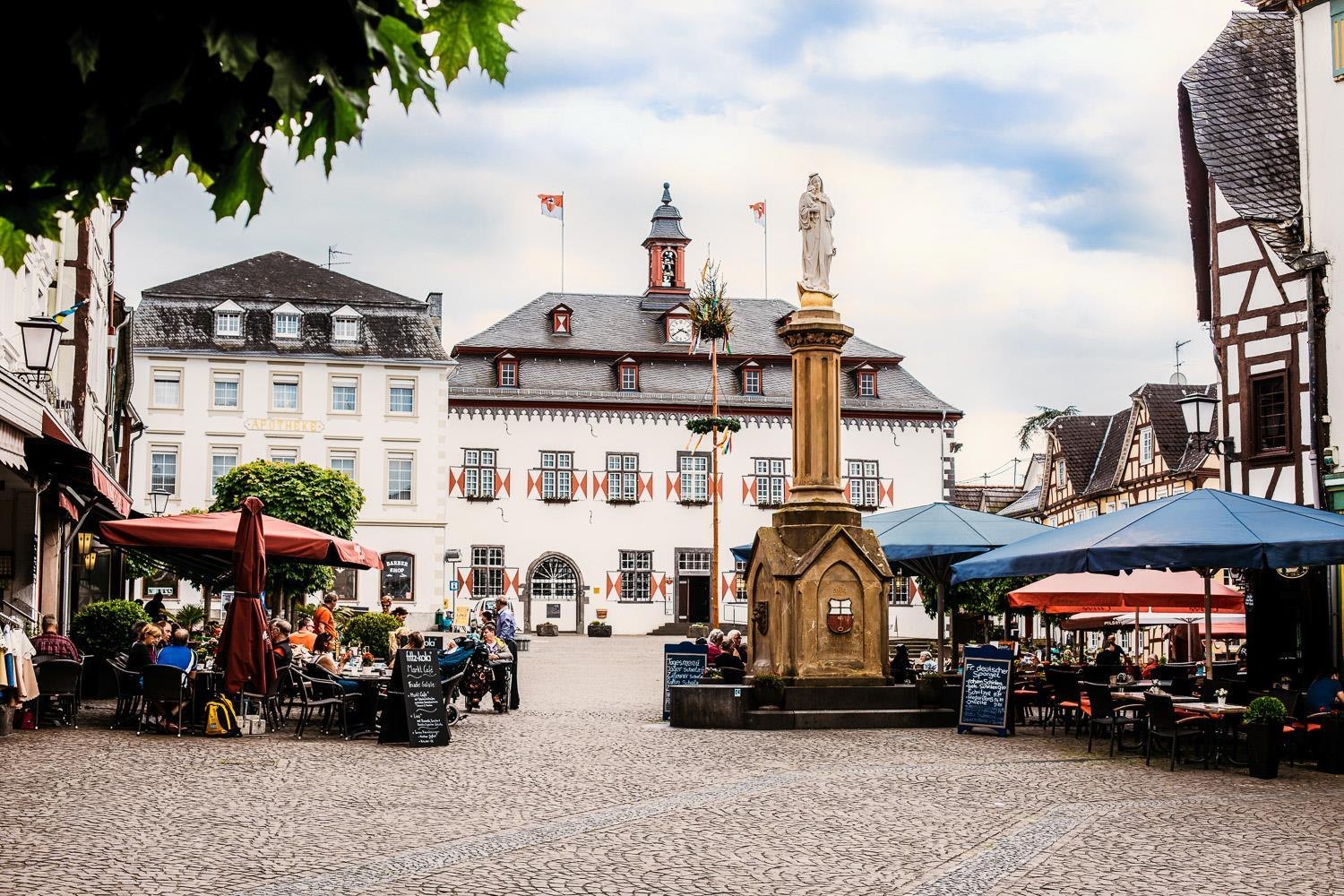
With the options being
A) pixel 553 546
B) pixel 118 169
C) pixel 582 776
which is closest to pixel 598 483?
pixel 553 546

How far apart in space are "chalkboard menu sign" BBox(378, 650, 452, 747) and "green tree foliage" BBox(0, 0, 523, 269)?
1169 centimetres

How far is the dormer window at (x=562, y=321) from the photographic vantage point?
2224 inches

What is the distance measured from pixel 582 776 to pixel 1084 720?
7.53m

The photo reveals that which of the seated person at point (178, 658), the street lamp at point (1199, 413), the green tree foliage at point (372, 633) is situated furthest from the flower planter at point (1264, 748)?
the green tree foliage at point (372, 633)

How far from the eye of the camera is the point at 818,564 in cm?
1794

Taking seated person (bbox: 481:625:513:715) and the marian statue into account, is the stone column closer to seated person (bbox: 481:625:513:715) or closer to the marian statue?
the marian statue

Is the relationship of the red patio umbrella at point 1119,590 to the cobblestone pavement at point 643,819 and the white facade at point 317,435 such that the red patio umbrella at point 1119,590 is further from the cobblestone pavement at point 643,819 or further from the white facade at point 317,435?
the white facade at point 317,435

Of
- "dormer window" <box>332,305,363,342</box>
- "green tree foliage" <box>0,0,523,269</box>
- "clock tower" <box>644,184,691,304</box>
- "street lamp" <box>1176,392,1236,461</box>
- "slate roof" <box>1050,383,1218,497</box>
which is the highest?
"clock tower" <box>644,184,691,304</box>

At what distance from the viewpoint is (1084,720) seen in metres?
17.5

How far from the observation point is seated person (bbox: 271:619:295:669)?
53.0ft

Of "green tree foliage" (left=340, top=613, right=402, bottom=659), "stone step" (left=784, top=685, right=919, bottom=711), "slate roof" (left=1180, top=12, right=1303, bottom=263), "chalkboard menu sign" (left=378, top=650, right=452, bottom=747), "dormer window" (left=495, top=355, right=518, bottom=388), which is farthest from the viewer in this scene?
"dormer window" (left=495, top=355, right=518, bottom=388)

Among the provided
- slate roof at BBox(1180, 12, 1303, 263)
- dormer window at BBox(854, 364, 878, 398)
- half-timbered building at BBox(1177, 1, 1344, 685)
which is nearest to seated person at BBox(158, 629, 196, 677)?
half-timbered building at BBox(1177, 1, 1344, 685)

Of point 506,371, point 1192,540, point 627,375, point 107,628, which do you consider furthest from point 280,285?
point 1192,540

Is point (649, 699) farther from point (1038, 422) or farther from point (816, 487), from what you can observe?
point (1038, 422)
